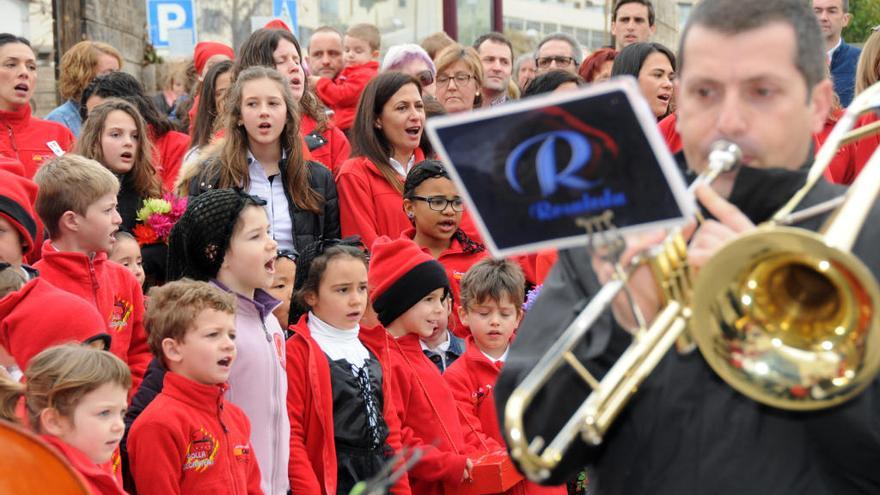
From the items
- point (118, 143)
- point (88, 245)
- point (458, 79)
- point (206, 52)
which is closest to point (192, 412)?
point (88, 245)

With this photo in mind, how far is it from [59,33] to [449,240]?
675 cm

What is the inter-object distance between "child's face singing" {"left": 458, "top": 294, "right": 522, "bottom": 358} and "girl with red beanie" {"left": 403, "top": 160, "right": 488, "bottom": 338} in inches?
20.1

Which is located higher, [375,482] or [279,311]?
[375,482]

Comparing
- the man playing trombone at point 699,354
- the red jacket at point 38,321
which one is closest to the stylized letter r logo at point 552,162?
the man playing trombone at point 699,354

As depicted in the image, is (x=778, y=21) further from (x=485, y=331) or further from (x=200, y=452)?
(x=485, y=331)

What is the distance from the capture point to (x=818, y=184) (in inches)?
109

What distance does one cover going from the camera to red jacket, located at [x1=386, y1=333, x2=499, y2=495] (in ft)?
20.6

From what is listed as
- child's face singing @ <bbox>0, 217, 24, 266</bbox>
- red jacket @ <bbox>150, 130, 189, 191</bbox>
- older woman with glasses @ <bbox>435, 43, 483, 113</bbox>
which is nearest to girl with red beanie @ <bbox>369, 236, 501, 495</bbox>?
child's face singing @ <bbox>0, 217, 24, 266</bbox>

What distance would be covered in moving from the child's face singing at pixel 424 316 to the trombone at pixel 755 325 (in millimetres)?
3898

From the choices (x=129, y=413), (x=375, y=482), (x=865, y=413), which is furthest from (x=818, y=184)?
(x=129, y=413)

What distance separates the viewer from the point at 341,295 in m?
6.19

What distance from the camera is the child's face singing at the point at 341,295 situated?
6164mm

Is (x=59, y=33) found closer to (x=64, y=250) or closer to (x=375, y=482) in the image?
(x=64, y=250)

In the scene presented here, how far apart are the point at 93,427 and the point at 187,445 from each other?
0.55m
